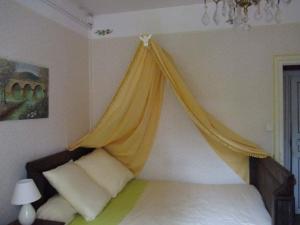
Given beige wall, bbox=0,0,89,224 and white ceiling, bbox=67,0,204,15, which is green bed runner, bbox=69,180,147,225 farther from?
white ceiling, bbox=67,0,204,15

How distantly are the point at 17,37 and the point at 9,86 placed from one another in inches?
18.1

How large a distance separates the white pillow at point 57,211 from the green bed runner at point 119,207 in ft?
0.21

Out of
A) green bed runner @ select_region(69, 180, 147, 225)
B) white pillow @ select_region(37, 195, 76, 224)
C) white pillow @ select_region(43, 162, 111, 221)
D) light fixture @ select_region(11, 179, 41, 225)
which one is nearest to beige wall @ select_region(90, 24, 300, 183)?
green bed runner @ select_region(69, 180, 147, 225)

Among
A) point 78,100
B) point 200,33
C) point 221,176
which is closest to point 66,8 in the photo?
point 78,100

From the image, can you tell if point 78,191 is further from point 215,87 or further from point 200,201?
point 215,87

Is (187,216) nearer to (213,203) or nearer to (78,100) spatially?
(213,203)

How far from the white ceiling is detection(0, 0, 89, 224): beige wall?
1.27 ft

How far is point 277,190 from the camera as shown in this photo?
1852mm

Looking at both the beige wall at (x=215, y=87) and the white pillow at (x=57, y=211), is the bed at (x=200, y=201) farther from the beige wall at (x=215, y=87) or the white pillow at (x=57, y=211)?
the beige wall at (x=215, y=87)

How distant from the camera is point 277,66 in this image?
288cm

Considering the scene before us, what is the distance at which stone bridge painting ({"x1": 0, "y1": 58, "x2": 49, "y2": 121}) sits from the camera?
194 cm

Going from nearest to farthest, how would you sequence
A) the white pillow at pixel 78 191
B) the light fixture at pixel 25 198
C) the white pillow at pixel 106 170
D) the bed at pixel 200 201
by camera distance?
the light fixture at pixel 25 198
the bed at pixel 200 201
the white pillow at pixel 78 191
the white pillow at pixel 106 170

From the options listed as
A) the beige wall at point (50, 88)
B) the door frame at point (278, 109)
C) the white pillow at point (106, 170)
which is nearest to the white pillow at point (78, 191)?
the white pillow at point (106, 170)

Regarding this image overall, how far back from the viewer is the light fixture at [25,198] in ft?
5.81
